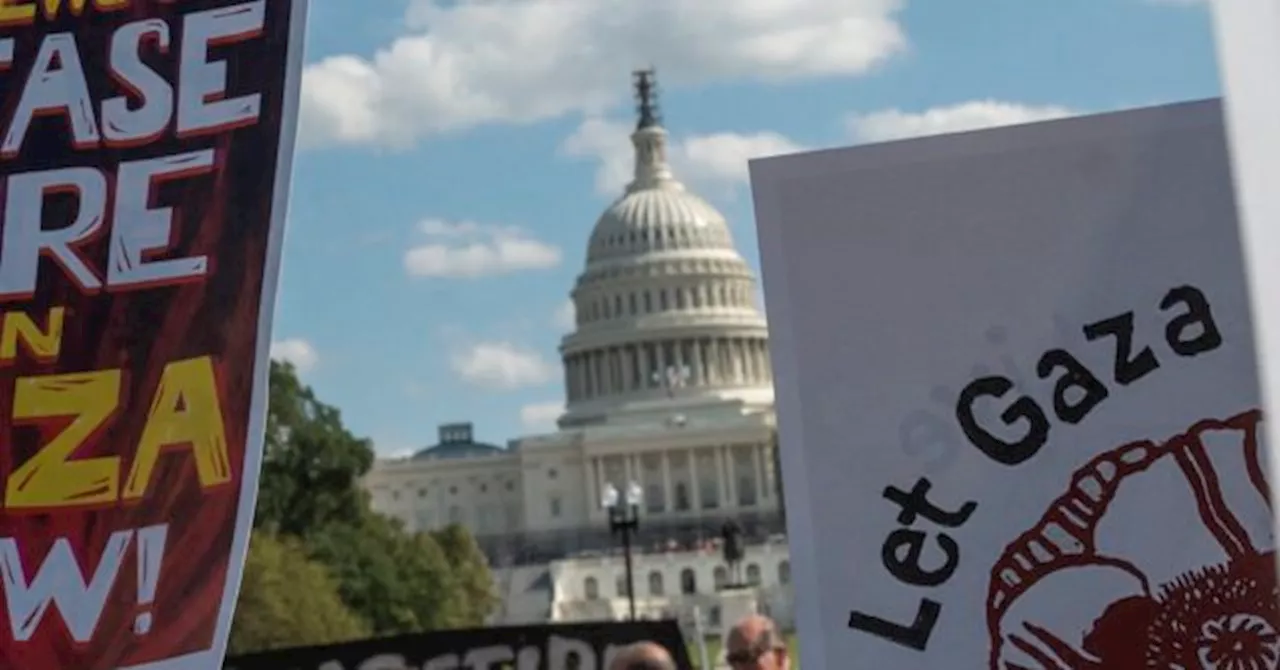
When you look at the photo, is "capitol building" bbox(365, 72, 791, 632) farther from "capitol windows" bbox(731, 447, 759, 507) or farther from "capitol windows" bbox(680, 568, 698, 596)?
"capitol windows" bbox(680, 568, 698, 596)

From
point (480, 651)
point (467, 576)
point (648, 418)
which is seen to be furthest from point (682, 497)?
point (480, 651)

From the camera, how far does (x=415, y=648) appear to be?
5105 millimetres

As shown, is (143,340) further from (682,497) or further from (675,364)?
(682,497)

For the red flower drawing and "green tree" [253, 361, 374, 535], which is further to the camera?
"green tree" [253, 361, 374, 535]

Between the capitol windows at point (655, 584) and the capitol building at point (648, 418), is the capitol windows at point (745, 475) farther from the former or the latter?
the capitol windows at point (655, 584)

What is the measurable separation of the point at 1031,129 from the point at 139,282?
138 centimetres

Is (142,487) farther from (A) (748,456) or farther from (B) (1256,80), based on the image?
(A) (748,456)

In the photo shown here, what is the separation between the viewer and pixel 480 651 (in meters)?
5.09

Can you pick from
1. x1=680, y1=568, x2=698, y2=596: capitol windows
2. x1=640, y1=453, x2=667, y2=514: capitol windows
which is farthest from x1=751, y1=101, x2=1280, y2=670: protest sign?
x1=640, y1=453, x2=667, y2=514: capitol windows

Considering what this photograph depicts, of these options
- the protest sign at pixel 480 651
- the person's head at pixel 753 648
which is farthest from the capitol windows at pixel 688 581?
the person's head at pixel 753 648

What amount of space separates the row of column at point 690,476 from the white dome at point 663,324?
238 centimetres

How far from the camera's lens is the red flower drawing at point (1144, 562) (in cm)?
279

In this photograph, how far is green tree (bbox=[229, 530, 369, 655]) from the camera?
3067 centimetres

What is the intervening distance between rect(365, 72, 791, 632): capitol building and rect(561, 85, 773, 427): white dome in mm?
67
